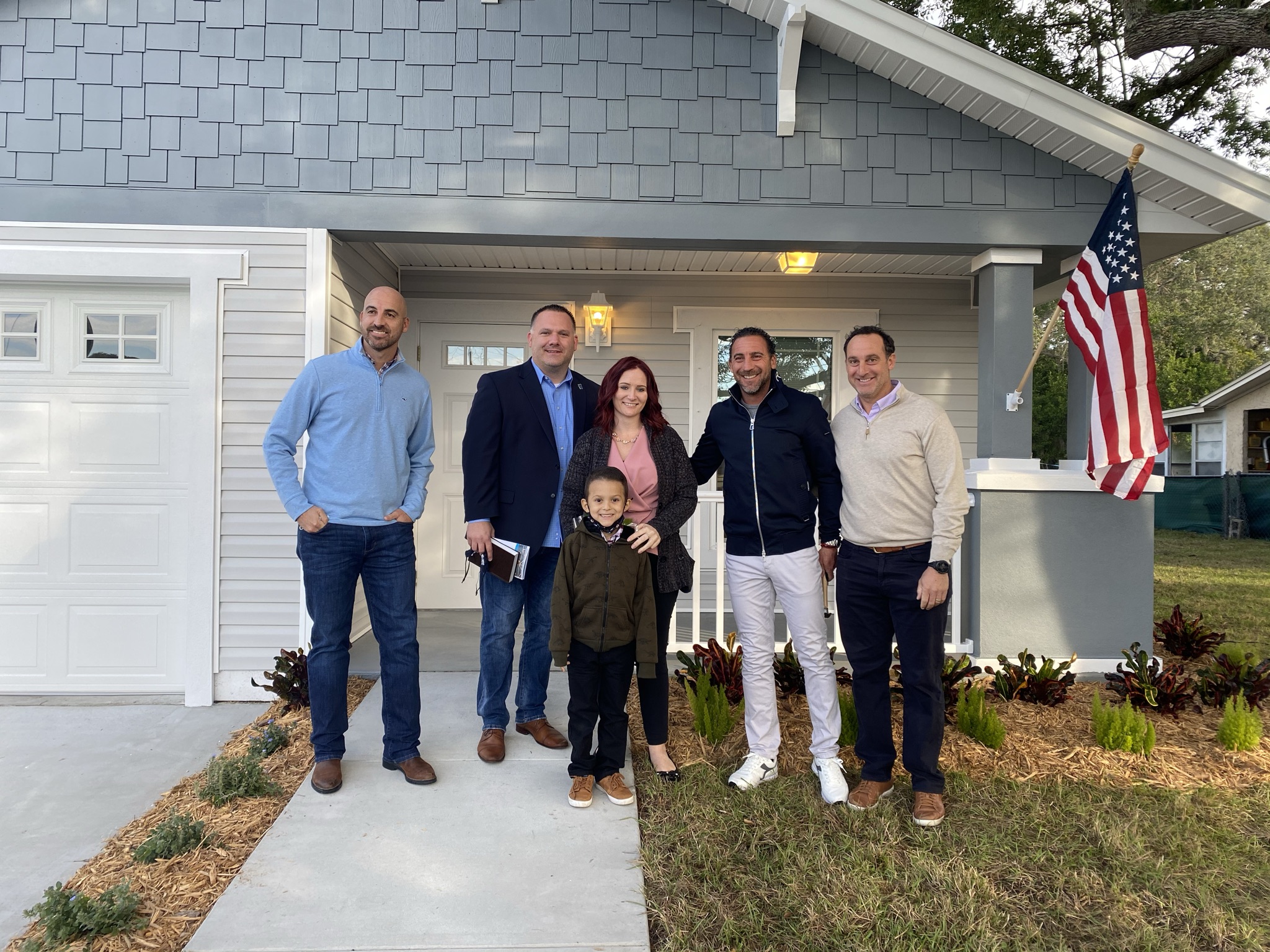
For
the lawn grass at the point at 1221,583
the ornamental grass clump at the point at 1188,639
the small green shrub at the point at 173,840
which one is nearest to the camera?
the small green shrub at the point at 173,840

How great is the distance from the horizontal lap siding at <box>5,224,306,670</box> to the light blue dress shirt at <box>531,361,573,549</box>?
187 cm

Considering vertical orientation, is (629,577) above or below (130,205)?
below

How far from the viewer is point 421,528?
19.9 feet

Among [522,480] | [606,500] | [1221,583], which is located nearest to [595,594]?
[606,500]

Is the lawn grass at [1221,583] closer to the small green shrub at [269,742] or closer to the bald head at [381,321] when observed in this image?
the bald head at [381,321]

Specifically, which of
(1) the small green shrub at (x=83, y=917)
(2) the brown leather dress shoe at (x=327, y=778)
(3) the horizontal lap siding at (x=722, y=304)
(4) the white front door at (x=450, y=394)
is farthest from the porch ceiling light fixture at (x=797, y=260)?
(1) the small green shrub at (x=83, y=917)

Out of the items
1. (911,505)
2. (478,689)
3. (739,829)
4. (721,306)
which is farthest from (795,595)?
(721,306)

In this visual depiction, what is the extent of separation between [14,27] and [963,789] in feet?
19.2

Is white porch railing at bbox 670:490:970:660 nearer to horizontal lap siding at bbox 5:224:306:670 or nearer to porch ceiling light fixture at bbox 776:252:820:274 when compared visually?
porch ceiling light fixture at bbox 776:252:820:274

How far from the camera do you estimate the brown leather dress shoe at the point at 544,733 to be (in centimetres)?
334

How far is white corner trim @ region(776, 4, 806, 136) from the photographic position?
4156 millimetres

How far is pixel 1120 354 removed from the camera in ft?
13.4

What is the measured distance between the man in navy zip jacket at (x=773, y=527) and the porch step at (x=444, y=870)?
0.72 meters

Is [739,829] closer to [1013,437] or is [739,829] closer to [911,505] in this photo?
[911,505]
